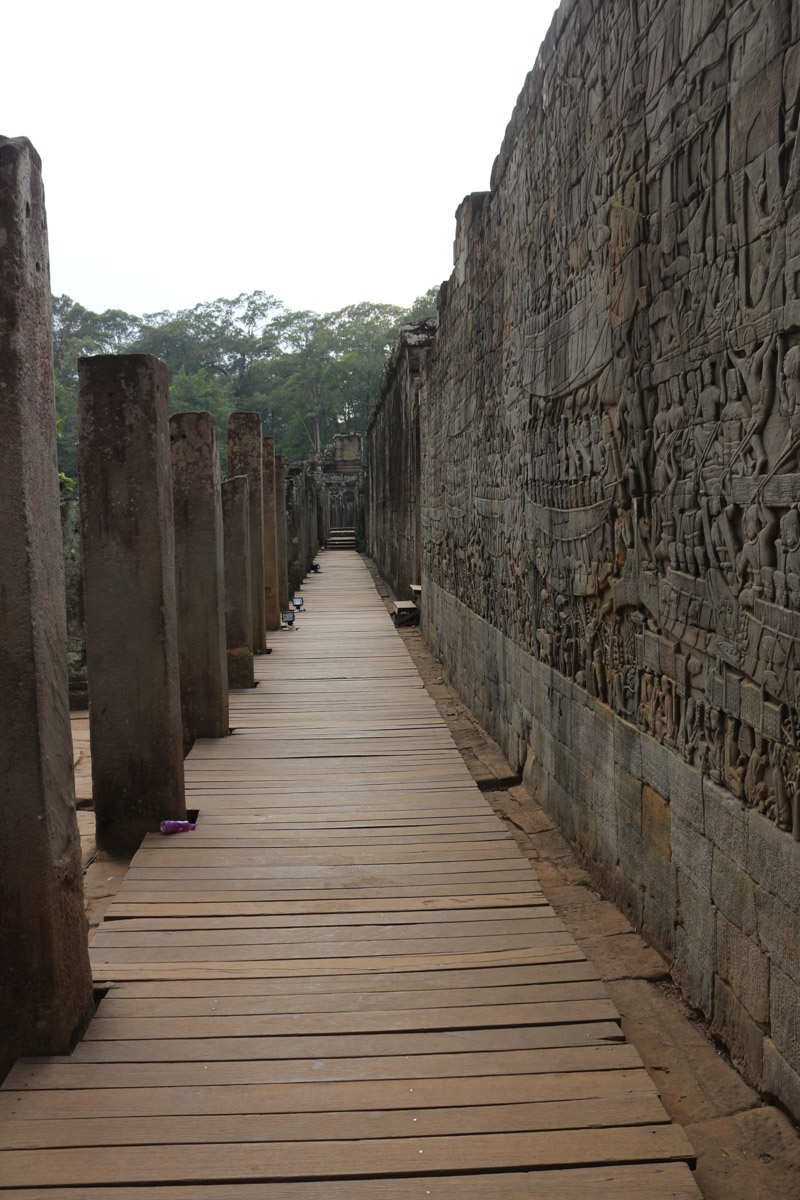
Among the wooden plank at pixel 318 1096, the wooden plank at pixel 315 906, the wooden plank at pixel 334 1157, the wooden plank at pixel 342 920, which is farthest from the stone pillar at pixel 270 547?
the wooden plank at pixel 334 1157

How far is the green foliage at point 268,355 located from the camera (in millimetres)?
49688

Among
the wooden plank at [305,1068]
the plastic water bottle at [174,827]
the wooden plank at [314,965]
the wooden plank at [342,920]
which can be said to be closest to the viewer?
the wooden plank at [305,1068]

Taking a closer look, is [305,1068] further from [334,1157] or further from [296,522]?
[296,522]

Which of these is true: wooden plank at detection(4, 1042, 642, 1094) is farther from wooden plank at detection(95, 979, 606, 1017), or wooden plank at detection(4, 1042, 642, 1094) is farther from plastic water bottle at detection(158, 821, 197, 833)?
plastic water bottle at detection(158, 821, 197, 833)

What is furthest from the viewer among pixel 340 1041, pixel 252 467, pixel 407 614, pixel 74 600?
pixel 407 614

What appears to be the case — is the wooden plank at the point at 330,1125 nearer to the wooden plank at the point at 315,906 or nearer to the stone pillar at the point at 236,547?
the wooden plank at the point at 315,906

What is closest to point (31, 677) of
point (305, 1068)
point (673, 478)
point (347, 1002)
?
point (305, 1068)

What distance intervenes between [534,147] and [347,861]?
395 centimetres

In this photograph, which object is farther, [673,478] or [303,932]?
[303,932]

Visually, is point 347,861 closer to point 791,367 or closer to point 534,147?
point 791,367

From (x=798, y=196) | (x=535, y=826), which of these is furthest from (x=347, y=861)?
(x=798, y=196)

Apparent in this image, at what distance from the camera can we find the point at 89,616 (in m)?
4.04

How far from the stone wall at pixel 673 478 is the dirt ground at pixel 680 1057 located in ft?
0.25

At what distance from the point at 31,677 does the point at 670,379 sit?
2207 millimetres
